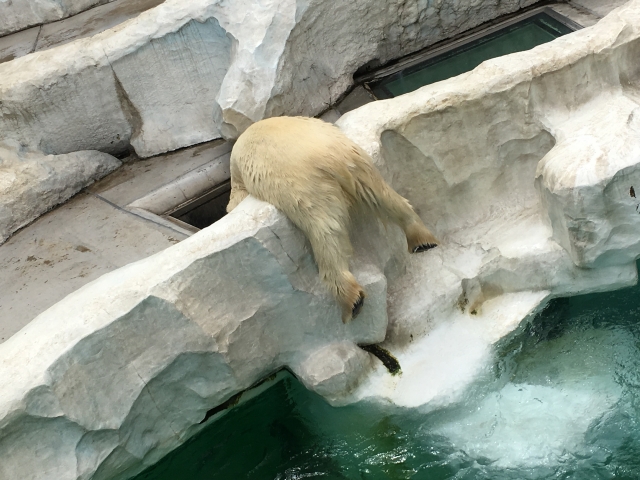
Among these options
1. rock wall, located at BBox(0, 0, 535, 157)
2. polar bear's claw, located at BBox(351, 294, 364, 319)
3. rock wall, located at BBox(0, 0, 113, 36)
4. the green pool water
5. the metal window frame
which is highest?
rock wall, located at BBox(0, 0, 113, 36)

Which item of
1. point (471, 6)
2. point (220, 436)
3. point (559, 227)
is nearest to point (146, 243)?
point (220, 436)

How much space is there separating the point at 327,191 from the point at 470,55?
2.35m

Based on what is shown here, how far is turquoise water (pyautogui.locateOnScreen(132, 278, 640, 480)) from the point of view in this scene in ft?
9.11

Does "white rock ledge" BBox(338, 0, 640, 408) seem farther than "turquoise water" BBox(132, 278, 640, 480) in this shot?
Yes

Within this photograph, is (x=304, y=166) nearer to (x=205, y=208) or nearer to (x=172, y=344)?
(x=172, y=344)

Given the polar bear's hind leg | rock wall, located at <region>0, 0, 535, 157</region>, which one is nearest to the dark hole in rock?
rock wall, located at <region>0, 0, 535, 157</region>

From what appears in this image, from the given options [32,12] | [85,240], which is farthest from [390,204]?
[32,12]

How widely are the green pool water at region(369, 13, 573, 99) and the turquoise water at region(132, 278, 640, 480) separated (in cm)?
196

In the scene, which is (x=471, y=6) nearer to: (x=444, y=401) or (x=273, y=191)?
(x=273, y=191)

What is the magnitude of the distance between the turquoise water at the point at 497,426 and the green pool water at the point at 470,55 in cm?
196

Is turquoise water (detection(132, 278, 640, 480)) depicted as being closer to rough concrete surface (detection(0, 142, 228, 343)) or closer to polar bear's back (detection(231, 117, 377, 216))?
polar bear's back (detection(231, 117, 377, 216))

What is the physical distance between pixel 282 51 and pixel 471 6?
5.28ft

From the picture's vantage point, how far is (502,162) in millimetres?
3361

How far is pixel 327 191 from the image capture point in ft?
9.07
